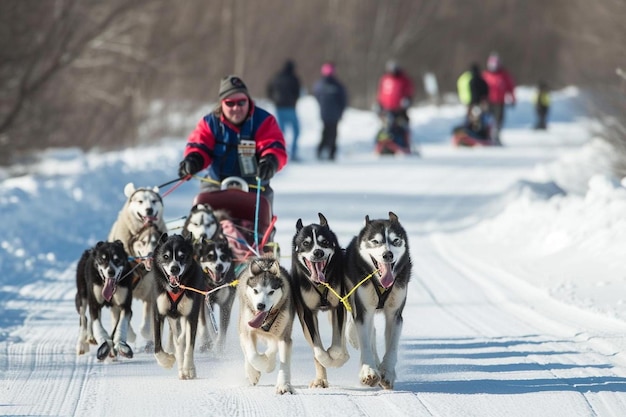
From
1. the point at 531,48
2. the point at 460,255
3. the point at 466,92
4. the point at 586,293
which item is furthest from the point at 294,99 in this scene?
the point at 531,48

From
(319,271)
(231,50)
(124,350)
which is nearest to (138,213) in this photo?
(124,350)

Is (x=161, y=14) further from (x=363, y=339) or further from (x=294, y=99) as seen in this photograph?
(x=363, y=339)

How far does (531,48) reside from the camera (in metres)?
52.3

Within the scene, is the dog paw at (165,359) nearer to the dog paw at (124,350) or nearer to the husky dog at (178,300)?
the husky dog at (178,300)

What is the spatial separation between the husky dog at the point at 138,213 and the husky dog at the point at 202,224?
44 centimetres

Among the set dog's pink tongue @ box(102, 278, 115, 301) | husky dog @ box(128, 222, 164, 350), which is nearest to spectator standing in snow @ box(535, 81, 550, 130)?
husky dog @ box(128, 222, 164, 350)

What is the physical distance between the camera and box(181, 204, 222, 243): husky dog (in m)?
7.30

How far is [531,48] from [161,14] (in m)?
30.4

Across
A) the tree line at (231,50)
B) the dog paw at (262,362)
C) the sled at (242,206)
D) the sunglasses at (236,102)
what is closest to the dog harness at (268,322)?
the dog paw at (262,362)

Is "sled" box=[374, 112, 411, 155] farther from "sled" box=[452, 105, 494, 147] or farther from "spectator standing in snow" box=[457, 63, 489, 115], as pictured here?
"sled" box=[452, 105, 494, 147]

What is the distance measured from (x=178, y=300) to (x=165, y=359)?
379mm

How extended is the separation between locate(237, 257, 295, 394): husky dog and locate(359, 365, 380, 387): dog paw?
1.38 ft

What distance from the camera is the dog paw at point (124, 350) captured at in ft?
22.6

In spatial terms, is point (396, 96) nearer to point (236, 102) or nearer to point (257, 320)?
point (236, 102)
